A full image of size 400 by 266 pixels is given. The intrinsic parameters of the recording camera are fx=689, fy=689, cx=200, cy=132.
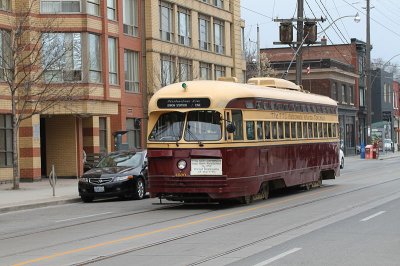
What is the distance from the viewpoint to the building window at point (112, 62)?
3591cm

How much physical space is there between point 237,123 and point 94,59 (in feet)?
59.5

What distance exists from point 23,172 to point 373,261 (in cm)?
2509

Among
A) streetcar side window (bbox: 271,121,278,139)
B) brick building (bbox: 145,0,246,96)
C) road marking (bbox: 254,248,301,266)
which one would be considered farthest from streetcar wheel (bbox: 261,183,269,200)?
brick building (bbox: 145,0,246,96)

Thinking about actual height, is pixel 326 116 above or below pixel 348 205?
above

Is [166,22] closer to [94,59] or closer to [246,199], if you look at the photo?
[94,59]

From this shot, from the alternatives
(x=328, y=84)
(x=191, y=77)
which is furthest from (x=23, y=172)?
(x=328, y=84)

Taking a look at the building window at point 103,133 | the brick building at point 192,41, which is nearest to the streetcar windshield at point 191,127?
the building window at point 103,133

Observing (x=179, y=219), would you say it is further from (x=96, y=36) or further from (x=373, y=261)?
(x=96, y=36)

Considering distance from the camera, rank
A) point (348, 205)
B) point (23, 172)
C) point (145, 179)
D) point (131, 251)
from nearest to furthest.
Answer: point (131, 251), point (348, 205), point (145, 179), point (23, 172)

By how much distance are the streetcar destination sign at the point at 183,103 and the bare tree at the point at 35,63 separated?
984cm

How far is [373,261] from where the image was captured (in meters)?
9.42

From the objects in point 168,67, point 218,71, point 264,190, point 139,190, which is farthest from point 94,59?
point 264,190

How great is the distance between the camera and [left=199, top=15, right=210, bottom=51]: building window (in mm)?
46031

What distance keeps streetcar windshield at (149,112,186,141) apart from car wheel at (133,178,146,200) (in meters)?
4.83
